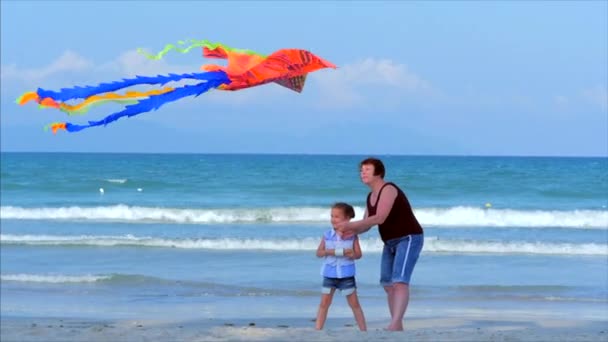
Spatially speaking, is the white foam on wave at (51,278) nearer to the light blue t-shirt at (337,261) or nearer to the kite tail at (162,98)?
the light blue t-shirt at (337,261)

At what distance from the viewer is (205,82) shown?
612cm

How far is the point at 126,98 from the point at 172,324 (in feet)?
12.2

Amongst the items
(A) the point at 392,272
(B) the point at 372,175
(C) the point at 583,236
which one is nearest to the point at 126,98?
(B) the point at 372,175

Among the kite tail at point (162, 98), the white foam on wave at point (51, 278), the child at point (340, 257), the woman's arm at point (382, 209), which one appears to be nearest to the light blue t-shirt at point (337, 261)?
the child at point (340, 257)

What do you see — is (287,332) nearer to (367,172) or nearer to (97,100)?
(367,172)

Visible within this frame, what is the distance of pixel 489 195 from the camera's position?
3109cm

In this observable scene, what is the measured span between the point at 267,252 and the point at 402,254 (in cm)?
916

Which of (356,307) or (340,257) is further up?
(340,257)

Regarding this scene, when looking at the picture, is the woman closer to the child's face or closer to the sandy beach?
the child's face

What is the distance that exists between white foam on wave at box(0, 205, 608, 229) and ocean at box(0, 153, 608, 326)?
0.05m

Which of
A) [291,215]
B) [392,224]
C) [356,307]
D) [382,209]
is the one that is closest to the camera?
[382,209]

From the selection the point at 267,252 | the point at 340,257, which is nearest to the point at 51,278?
the point at 267,252

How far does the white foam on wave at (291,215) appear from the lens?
919 inches

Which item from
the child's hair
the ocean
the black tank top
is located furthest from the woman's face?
the ocean
